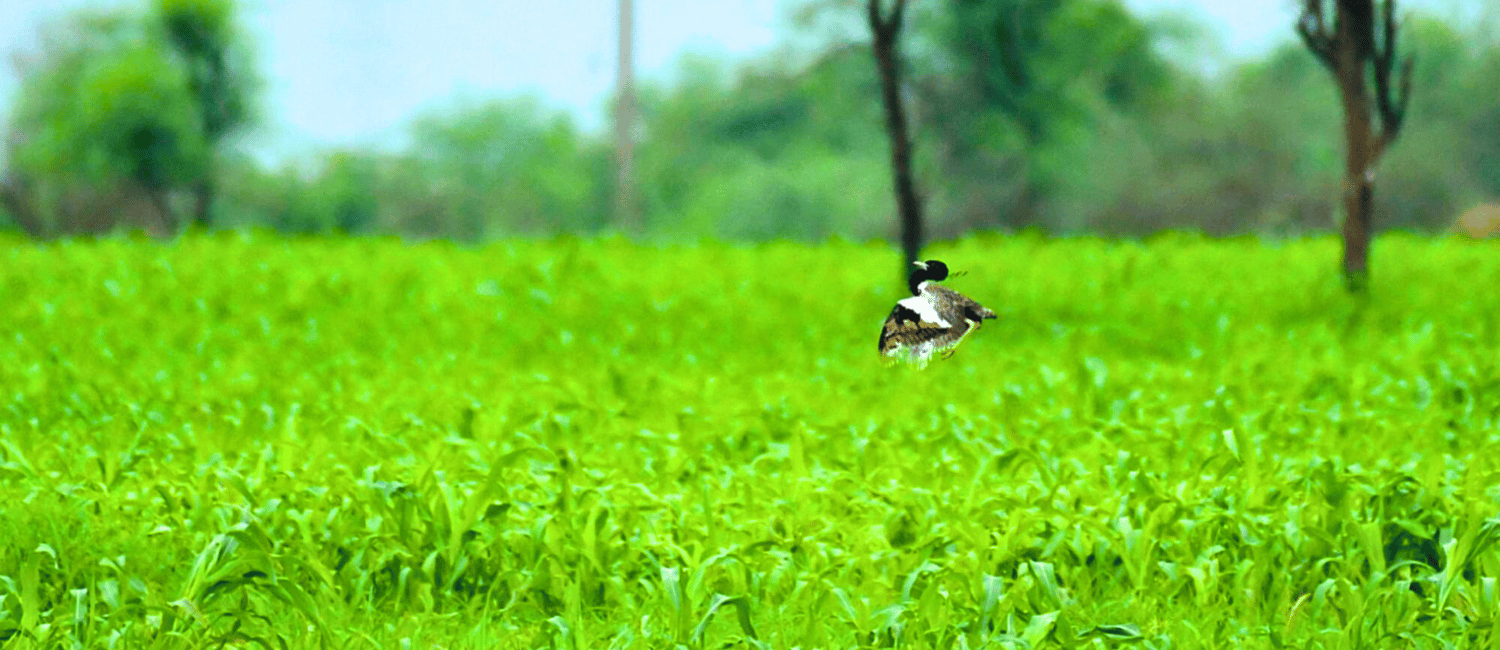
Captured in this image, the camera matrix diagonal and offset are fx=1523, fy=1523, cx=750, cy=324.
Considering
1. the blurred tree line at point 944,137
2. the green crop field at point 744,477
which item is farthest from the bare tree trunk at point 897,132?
the blurred tree line at point 944,137

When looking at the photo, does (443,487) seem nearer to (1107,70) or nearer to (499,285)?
(499,285)

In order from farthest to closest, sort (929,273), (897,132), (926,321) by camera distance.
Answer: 1. (897,132)
2. (929,273)
3. (926,321)

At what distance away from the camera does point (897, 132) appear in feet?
39.8

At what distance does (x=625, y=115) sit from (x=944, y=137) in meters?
9.19

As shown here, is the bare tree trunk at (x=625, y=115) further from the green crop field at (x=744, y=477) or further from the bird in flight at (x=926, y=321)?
the bird in flight at (x=926, y=321)

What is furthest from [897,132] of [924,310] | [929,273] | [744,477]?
[924,310]

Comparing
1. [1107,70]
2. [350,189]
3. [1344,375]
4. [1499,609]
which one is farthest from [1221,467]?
[350,189]


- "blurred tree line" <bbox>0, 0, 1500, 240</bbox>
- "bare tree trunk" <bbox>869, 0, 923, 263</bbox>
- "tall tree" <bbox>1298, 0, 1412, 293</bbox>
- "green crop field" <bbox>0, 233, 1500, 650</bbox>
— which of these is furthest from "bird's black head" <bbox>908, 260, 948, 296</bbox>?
"blurred tree line" <bbox>0, 0, 1500, 240</bbox>

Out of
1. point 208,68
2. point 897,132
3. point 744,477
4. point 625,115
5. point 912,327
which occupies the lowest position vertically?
point 744,477

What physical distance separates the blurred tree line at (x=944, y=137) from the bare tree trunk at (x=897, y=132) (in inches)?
278

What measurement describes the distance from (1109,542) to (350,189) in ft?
136

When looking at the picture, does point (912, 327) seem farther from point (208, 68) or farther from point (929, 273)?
point (208, 68)

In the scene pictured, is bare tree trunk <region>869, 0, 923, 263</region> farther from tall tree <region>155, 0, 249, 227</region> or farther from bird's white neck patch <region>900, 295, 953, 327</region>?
tall tree <region>155, 0, 249, 227</region>

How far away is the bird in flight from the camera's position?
2.64 metres
